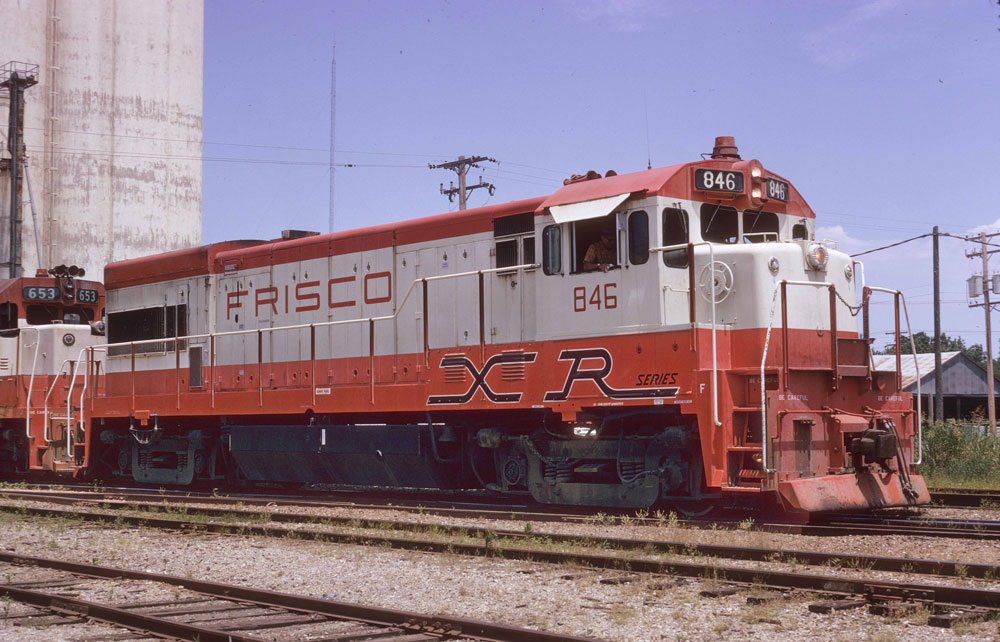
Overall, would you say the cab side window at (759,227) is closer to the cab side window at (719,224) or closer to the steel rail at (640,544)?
the cab side window at (719,224)

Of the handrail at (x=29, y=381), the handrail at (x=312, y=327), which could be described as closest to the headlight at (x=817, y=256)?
the handrail at (x=312, y=327)

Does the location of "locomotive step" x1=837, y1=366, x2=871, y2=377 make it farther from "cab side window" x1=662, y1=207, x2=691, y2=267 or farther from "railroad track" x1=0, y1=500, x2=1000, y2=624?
"railroad track" x1=0, y1=500, x2=1000, y2=624

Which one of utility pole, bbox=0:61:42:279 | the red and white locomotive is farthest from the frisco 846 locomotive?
utility pole, bbox=0:61:42:279

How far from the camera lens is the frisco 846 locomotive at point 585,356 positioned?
10.1 m

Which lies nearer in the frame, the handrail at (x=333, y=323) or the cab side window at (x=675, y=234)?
the cab side window at (x=675, y=234)

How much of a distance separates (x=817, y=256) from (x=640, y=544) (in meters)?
3.90

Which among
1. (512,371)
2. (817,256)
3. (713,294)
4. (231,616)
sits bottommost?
(231,616)

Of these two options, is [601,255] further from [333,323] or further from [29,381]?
[29,381]

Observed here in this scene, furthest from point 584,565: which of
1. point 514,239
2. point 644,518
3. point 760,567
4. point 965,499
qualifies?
point 965,499

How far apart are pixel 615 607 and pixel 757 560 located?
6.80 feet

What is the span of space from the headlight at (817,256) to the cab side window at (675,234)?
50.3 inches

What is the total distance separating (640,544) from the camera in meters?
8.66

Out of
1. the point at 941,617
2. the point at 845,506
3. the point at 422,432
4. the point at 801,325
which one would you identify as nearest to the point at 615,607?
the point at 941,617

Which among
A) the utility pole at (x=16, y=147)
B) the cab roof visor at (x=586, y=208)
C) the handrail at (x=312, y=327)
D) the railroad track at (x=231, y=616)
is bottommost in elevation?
the railroad track at (x=231, y=616)
